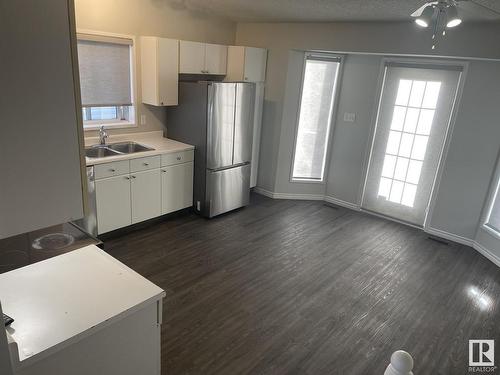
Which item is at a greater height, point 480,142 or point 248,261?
point 480,142

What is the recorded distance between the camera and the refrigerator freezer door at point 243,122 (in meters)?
4.27

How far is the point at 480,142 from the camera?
3.95 metres

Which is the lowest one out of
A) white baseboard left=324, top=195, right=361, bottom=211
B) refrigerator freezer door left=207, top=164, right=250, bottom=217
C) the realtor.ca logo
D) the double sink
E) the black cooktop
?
the realtor.ca logo

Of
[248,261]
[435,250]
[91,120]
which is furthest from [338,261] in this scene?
[91,120]

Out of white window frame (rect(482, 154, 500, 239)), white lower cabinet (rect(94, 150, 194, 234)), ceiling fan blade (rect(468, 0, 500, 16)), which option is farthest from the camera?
white window frame (rect(482, 154, 500, 239))

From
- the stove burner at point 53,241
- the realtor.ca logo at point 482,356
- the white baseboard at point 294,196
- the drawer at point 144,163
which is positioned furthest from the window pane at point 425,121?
the stove burner at point 53,241

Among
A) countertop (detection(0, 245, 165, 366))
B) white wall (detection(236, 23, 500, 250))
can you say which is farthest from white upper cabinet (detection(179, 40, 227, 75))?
countertop (detection(0, 245, 165, 366))

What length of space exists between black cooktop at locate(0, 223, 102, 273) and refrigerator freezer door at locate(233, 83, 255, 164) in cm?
256

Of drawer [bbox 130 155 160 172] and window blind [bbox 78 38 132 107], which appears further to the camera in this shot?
drawer [bbox 130 155 160 172]

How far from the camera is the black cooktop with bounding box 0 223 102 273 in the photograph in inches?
71.3

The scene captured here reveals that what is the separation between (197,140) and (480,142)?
3185 millimetres

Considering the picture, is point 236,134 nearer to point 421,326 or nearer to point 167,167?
point 167,167

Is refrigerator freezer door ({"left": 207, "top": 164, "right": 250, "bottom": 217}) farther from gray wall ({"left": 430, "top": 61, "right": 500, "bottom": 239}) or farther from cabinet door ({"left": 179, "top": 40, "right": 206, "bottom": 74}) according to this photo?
gray wall ({"left": 430, "top": 61, "right": 500, "bottom": 239})

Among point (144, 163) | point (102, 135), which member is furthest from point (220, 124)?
point (102, 135)
